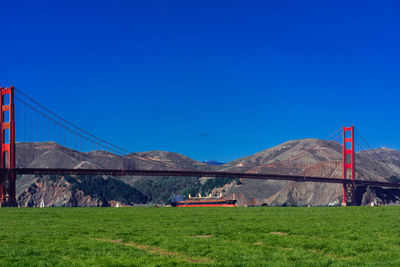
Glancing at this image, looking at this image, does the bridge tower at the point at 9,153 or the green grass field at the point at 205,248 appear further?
the bridge tower at the point at 9,153

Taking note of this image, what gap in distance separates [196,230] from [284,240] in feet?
21.2

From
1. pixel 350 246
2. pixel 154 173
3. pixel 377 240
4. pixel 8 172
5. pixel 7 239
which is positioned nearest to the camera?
pixel 350 246

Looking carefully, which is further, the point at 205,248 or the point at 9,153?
A: the point at 9,153

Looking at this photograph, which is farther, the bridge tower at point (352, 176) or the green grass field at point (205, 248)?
the bridge tower at point (352, 176)

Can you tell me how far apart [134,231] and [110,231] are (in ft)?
4.27

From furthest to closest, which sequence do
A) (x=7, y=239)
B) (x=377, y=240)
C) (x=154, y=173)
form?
1. (x=154, y=173)
2. (x=7, y=239)
3. (x=377, y=240)

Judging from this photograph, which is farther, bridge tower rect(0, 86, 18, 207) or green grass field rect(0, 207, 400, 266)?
bridge tower rect(0, 86, 18, 207)

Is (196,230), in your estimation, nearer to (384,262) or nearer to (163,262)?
(163,262)

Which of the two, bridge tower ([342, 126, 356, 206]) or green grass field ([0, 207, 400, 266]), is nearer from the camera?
green grass field ([0, 207, 400, 266])

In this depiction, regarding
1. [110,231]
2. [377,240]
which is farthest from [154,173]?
[377,240]

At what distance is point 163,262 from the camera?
17.3m

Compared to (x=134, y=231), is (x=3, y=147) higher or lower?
higher

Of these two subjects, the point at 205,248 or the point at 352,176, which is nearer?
the point at 205,248

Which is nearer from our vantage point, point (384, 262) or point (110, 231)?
point (384, 262)
